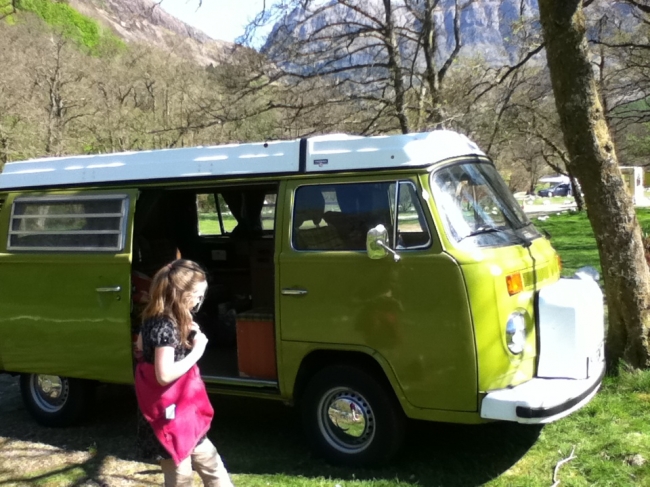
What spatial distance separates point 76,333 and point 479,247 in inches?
142

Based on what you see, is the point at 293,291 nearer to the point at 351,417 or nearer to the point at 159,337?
the point at 351,417

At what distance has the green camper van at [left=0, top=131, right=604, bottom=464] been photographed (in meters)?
4.70

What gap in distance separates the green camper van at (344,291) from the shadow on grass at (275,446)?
0.23 m

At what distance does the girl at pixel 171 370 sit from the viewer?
12.5 ft

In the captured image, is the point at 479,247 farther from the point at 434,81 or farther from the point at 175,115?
the point at 175,115

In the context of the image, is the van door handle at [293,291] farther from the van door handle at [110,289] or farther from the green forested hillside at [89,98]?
the green forested hillside at [89,98]

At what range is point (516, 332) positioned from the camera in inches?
187

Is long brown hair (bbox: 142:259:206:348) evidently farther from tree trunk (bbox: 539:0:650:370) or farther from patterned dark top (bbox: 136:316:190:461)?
tree trunk (bbox: 539:0:650:370)

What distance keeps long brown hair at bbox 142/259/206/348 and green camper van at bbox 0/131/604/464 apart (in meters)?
1.34

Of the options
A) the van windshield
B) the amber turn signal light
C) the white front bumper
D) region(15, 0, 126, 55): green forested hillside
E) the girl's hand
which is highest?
region(15, 0, 126, 55): green forested hillside

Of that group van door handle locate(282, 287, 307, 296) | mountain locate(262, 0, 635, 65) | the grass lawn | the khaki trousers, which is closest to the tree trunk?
the grass lawn

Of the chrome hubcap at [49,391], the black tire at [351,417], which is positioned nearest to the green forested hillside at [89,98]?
the chrome hubcap at [49,391]

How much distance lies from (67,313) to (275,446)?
217cm

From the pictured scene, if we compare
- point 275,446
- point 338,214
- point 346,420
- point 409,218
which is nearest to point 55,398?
point 275,446
